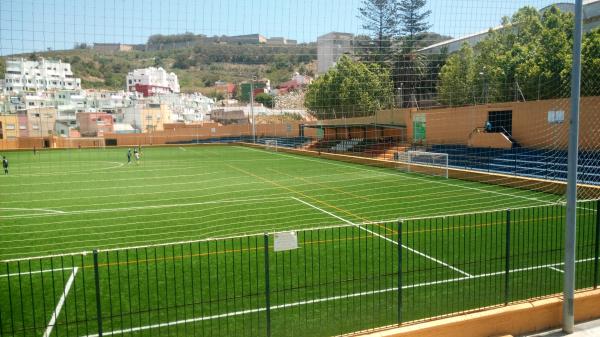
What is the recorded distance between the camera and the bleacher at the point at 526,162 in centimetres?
1799

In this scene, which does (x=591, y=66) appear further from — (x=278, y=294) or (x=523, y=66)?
(x=278, y=294)

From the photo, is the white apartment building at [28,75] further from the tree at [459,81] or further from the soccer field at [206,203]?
the tree at [459,81]

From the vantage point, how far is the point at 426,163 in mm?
24891

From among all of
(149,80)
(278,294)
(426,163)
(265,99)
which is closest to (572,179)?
(278,294)

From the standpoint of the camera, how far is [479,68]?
3177 cm

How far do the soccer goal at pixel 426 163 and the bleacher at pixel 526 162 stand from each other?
762 mm

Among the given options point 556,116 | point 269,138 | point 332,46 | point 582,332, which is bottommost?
point 582,332

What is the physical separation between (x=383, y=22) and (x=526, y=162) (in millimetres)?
10487

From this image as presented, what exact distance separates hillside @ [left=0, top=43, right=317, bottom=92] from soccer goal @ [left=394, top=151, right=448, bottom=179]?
7677 millimetres

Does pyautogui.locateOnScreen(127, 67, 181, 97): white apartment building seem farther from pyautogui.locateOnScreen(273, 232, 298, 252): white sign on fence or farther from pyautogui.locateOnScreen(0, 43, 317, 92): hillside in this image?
pyautogui.locateOnScreen(273, 232, 298, 252): white sign on fence

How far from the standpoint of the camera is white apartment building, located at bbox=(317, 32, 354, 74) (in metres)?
12.2

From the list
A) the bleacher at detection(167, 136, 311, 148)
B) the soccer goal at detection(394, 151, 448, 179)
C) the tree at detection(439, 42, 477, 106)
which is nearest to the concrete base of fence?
the soccer goal at detection(394, 151, 448, 179)

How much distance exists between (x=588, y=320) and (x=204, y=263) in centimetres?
659

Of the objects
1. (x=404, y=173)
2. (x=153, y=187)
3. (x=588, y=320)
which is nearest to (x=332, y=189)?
(x=404, y=173)
